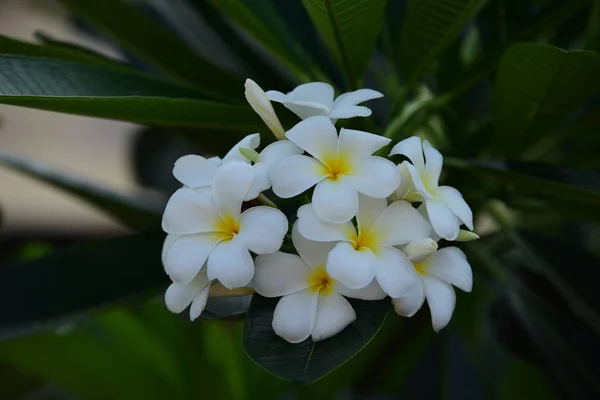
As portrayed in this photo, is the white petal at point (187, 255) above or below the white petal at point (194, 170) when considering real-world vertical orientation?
below

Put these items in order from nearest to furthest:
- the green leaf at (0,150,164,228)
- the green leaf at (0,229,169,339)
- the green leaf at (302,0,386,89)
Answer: the green leaf at (302,0,386,89), the green leaf at (0,229,169,339), the green leaf at (0,150,164,228)

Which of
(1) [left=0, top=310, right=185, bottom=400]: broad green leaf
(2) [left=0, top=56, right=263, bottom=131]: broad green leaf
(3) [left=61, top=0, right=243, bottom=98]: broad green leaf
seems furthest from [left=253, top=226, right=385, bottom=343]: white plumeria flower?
(1) [left=0, top=310, right=185, bottom=400]: broad green leaf

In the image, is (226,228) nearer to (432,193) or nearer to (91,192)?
(432,193)

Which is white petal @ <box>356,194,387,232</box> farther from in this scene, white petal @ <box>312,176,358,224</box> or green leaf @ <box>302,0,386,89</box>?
green leaf @ <box>302,0,386,89</box>

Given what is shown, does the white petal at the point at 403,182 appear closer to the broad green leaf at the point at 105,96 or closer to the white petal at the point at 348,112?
the white petal at the point at 348,112

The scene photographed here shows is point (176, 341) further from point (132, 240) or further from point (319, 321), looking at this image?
point (319, 321)

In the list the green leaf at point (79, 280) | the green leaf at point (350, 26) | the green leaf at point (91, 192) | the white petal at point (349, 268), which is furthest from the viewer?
the green leaf at point (91, 192)

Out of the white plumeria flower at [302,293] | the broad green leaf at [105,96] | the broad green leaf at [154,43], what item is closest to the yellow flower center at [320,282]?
the white plumeria flower at [302,293]

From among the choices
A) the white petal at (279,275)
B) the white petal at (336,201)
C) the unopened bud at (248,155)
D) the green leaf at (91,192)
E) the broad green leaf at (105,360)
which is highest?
the unopened bud at (248,155)
